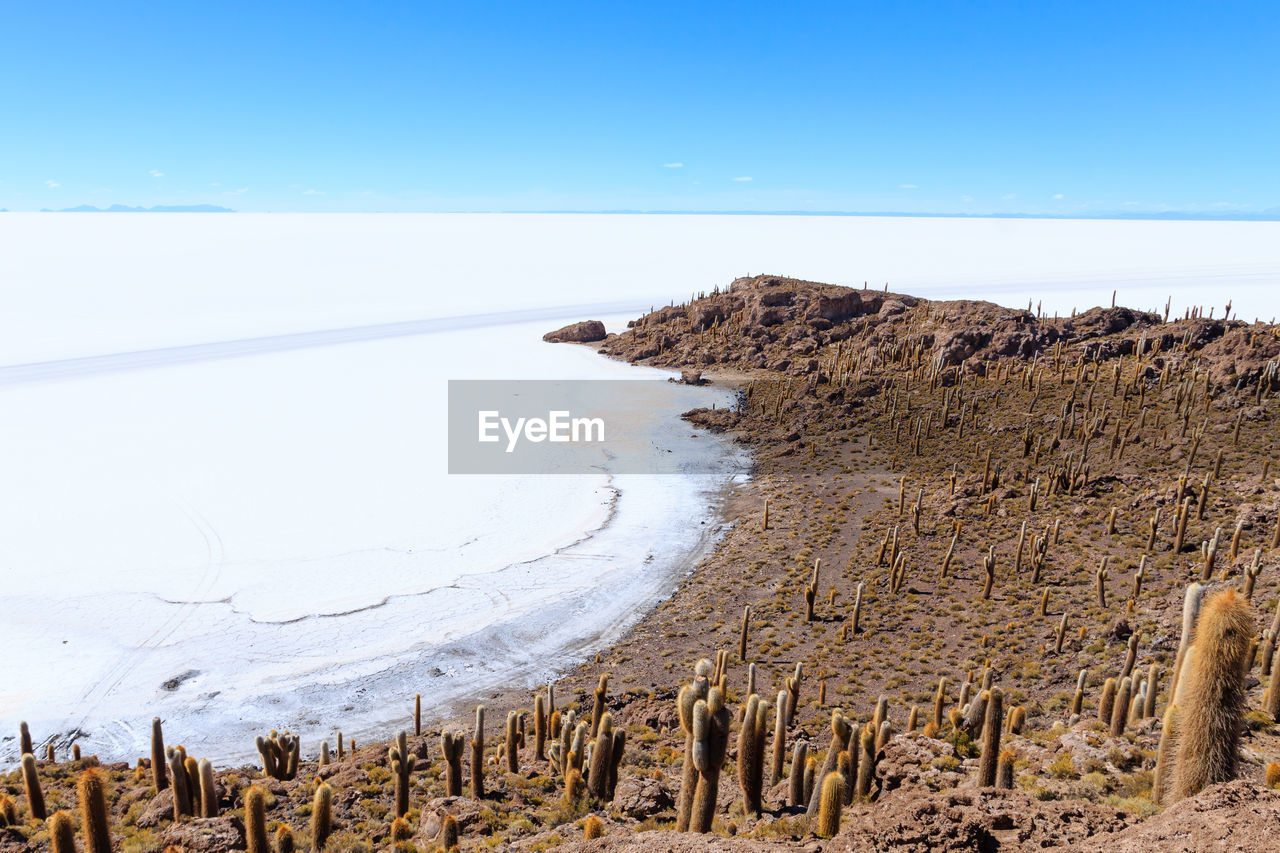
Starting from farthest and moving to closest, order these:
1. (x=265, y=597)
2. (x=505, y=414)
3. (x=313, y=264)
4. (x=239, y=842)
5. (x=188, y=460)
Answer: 1. (x=313, y=264)
2. (x=505, y=414)
3. (x=188, y=460)
4. (x=265, y=597)
5. (x=239, y=842)

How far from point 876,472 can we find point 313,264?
114m

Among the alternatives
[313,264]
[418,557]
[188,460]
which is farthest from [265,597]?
[313,264]

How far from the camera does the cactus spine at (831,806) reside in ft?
28.8

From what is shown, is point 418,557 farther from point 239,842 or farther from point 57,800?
point 239,842

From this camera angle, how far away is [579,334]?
235 ft

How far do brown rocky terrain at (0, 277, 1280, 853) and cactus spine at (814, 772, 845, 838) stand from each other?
1.51ft

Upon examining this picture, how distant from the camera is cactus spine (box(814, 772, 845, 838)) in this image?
8.79m

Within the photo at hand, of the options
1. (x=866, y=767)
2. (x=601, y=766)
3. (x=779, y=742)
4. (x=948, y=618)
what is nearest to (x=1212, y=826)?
(x=866, y=767)

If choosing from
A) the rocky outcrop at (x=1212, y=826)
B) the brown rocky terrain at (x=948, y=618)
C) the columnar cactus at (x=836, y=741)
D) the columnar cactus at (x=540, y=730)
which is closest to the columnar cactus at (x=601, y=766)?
the brown rocky terrain at (x=948, y=618)

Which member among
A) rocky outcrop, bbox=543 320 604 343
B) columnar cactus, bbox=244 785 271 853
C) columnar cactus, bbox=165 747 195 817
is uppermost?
rocky outcrop, bbox=543 320 604 343

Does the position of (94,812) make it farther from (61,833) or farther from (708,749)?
(708,749)

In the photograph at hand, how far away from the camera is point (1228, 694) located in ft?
25.5

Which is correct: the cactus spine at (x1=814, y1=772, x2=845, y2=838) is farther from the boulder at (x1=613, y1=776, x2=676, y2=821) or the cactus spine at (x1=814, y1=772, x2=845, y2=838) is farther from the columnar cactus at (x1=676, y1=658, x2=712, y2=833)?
the boulder at (x1=613, y1=776, x2=676, y2=821)

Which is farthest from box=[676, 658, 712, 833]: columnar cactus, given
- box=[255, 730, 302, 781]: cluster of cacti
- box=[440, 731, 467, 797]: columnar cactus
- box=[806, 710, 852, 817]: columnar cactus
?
box=[255, 730, 302, 781]: cluster of cacti
